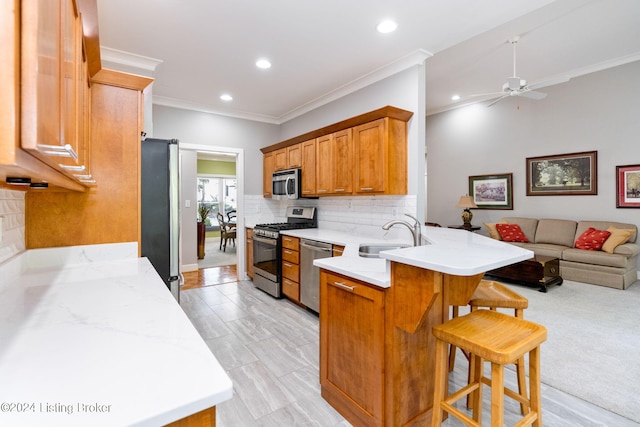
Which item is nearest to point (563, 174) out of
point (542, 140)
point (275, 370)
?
point (542, 140)

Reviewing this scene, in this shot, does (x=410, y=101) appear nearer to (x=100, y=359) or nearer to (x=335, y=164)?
(x=335, y=164)

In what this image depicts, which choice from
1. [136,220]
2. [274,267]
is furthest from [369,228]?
[136,220]

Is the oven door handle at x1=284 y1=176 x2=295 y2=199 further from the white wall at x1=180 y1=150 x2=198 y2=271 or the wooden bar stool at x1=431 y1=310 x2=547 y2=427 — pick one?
the wooden bar stool at x1=431 y1=310 x2=547 y2=427

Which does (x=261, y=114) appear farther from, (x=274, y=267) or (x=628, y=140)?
(x=628, y=140)

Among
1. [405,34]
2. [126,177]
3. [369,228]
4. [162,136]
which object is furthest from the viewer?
[162,136]

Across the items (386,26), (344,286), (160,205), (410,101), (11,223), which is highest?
(386,26)

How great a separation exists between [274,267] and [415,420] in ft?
8.80

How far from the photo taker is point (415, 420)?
65.0 inches

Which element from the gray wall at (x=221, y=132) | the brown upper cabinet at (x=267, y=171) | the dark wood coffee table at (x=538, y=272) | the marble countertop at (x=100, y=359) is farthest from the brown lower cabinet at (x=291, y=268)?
the dark wood coffee table at (x=538, y=272)

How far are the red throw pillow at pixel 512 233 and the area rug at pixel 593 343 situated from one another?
1.19 m

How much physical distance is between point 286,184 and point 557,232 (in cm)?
449

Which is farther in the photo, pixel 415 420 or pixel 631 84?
pixel 631 84

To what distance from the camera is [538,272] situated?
4.16 m

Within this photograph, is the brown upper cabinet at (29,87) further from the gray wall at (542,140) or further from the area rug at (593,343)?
the gray wall at (542,140)
